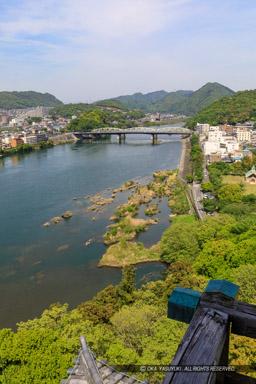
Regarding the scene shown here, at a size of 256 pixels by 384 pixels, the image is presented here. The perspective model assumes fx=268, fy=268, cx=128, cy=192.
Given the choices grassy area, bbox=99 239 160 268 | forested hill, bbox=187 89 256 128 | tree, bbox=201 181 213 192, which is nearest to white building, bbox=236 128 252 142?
forested hill, bbox=187 89 256 128

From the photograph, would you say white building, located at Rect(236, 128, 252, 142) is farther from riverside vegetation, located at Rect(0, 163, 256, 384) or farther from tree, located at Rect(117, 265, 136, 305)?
tree, located at Rect(117, 265, 136, 305)

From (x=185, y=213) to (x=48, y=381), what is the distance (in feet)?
42.2

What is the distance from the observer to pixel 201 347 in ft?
2.74

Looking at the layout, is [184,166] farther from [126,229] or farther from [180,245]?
[180,245]

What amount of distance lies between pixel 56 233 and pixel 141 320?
940 centimetres

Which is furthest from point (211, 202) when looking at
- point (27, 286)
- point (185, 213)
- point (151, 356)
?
point (151, 356)

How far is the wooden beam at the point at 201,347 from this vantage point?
29.4 inches

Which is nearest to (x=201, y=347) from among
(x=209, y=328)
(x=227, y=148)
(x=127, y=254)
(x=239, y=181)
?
(x=209, y=328)

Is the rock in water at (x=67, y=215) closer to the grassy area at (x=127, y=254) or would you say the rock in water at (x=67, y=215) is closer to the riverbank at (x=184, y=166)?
the grassy area at (x=127, y=254)

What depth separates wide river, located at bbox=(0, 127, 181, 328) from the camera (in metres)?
10.2

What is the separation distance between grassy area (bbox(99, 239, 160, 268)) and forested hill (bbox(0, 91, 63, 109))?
104653 millimetres

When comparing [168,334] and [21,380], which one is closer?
[21,380]

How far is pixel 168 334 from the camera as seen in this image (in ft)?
18.7

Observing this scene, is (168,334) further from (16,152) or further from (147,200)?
(16,152)
